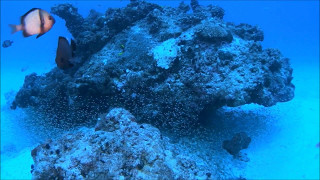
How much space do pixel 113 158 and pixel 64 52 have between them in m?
1.64

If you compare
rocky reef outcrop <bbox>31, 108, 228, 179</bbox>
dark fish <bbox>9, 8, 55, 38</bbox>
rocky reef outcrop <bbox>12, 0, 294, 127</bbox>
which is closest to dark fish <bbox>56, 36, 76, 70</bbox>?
dark fish <bbox>9, 8, 55, 38</bbox>

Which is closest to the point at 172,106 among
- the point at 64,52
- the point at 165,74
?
the point at 165,74

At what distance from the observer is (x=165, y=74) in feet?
21.1

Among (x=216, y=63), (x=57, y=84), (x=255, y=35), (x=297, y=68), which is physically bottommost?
(x=57, y=84)

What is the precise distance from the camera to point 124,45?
7.68 metres

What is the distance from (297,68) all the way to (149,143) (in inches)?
872

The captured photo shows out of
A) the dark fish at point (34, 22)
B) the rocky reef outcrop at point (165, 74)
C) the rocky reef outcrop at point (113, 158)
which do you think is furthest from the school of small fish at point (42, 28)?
the rocky reef outcrop at point (165, 74)

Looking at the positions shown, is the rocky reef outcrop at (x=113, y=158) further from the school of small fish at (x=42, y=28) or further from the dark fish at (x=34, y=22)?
the dark fish at (x=34, y=22)

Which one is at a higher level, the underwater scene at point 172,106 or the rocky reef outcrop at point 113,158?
the underwater scene at point 172,106

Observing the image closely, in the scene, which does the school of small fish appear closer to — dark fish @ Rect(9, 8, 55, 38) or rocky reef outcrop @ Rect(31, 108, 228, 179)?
dark fish @ Rect(9, 8, 55, 38)

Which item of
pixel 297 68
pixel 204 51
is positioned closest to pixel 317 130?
pixel 204 51

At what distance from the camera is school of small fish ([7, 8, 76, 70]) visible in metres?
2.71

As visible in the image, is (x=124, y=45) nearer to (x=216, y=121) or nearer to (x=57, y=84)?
(x=57, y=84)

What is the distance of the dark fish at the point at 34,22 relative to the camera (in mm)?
2812
